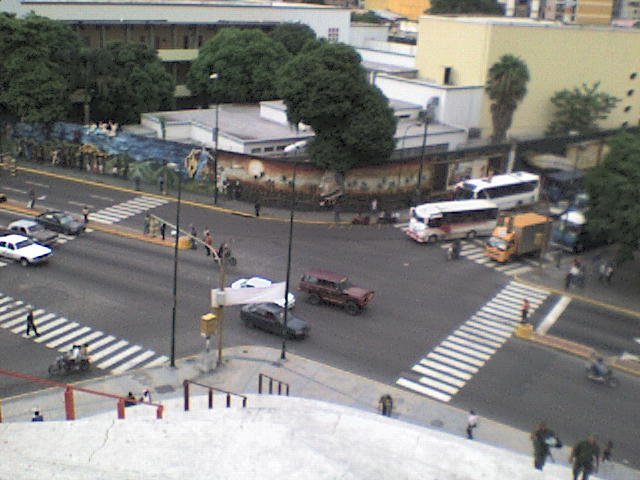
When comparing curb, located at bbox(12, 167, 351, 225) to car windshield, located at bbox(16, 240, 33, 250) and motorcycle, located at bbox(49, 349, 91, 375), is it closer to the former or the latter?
car windshield, located at bbox(16, 240, 33, 250)

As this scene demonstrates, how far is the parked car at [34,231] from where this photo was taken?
4300cm

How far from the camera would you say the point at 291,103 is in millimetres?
51062

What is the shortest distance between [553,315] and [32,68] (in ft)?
148

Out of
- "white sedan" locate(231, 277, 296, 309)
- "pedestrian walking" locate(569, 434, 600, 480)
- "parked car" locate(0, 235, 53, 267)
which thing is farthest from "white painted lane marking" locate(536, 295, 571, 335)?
"parked car" locate(0, 235, 53, 267)

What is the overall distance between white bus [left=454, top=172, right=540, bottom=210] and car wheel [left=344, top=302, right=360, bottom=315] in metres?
20.3

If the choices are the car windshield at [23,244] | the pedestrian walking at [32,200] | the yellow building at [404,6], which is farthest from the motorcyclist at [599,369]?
the yellow building at [404,6]

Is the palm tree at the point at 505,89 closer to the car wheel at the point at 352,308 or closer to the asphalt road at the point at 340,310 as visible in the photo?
the asphalt road at the point at 340,310

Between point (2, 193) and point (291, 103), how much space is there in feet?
72.2

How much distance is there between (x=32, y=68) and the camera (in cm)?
5947

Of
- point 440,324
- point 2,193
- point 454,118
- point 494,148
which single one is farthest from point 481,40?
point 2,193

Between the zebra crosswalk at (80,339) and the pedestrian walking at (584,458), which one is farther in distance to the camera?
the zebra crosswalk at (80,339)

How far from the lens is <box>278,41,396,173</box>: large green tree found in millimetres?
49250

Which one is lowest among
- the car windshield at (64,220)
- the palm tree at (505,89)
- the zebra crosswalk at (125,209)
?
the zebra crosswalk at (125,209)

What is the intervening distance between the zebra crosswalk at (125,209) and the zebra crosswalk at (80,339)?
13.8 meters
